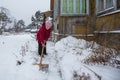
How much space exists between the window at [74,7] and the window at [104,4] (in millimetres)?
1537

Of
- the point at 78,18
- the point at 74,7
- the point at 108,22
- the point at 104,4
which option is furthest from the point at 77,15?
the point at 108,22

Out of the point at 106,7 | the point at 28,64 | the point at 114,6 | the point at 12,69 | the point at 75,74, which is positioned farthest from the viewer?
the point at 106,7

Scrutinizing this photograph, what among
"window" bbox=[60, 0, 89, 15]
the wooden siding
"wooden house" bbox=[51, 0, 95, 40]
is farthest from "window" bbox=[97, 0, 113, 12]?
"window" bbox=[60, 0, 89, 15]

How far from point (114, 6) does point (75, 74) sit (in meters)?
5.27

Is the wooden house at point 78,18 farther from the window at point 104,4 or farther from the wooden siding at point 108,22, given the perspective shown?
the wooden siding at point 108,22

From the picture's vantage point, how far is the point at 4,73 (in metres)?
6.83

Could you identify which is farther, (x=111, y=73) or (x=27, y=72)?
(x=27, y=72)

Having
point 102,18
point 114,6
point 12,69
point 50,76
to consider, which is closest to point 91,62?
point 50,76

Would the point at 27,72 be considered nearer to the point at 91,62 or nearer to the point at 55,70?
the point at 55,70

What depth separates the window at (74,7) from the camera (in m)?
14.7

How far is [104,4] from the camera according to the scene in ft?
40.4

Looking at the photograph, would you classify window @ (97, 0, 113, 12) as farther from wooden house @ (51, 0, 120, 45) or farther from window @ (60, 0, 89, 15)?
window @ (60, 0, 89, 15)

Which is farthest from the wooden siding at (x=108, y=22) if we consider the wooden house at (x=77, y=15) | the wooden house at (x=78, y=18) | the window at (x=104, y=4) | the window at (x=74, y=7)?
the window at (x=74, y=7)

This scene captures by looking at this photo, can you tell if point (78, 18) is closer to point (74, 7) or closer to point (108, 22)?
point (74, 7)
